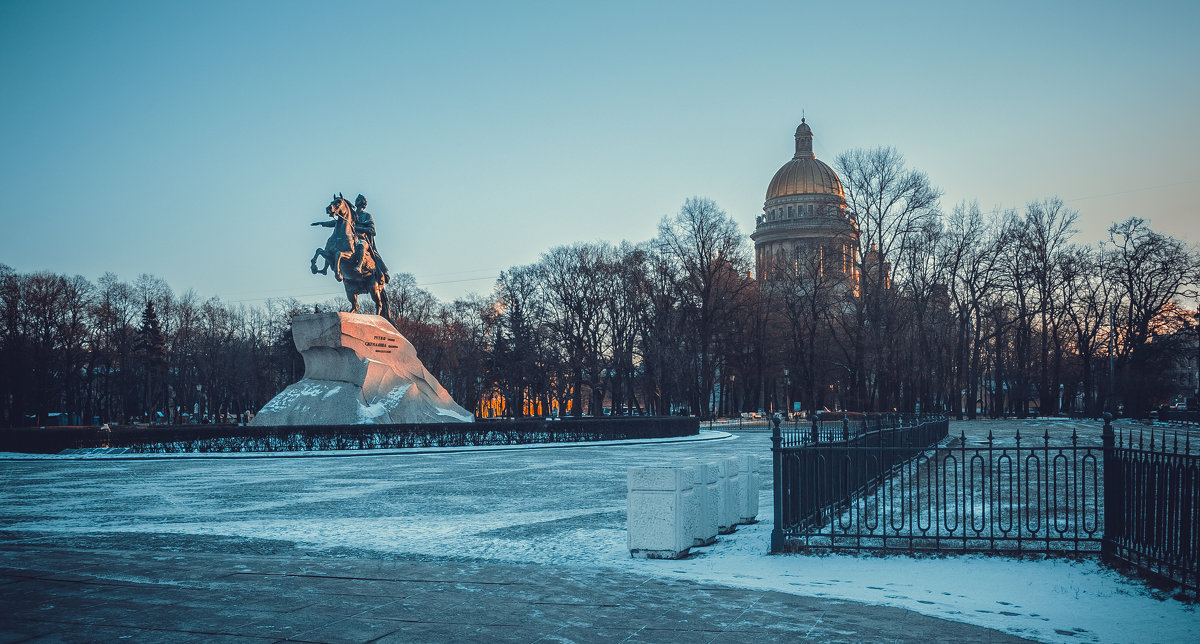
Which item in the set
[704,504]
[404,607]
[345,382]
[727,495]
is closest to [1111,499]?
[704,504]

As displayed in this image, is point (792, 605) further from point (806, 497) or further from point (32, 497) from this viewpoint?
point (32, 497)

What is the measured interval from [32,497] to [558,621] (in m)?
15.3

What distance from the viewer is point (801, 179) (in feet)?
390

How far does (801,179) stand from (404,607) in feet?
382

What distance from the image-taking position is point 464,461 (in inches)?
1067

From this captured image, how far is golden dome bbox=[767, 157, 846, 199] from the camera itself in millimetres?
117938

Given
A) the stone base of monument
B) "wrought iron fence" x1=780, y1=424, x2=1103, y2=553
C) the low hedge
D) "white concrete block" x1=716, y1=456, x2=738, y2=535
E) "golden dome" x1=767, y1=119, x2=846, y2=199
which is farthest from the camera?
"golden dome" x1=767, y1=119, x2=846, y2=199

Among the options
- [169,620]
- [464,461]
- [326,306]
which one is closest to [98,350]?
[326,306]

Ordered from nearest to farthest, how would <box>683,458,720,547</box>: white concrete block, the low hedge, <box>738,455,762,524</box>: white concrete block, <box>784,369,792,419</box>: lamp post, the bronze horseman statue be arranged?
1. <box>683,458,720,547</box>: white concrete block
2. <box>738,455,762,524</box>: white concrete block
3. the low hedge
4. the bronze horseman statue
5. <box>784,369,792,419</box>: lamp post

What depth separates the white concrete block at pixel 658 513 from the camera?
1005cm

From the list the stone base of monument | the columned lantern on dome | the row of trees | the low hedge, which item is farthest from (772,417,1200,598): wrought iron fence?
the columned lantern on dome

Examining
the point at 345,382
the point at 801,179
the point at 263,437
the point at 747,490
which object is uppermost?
the point at 801,179

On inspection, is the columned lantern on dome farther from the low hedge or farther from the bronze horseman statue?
the low hedge

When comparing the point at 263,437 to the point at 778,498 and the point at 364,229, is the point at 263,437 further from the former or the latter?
the point at 778,498
